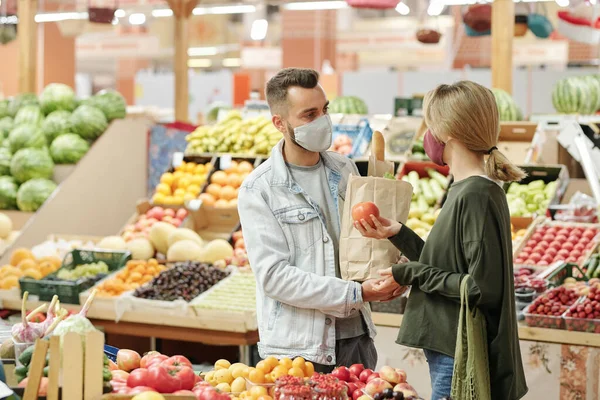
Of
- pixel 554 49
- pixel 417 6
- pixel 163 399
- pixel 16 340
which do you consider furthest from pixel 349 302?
pixel 417 6

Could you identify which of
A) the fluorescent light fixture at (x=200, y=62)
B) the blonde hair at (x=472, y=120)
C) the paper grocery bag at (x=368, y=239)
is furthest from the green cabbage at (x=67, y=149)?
the fluorescent light fixture at (x=200, y=62)

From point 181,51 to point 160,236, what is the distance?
3.17 metres

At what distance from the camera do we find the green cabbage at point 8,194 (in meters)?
7.34

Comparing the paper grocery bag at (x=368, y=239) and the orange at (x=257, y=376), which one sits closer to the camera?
the orange at (x=257, y=376)

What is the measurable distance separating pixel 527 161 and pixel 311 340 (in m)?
3.81

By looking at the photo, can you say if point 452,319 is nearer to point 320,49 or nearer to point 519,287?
point 519,287

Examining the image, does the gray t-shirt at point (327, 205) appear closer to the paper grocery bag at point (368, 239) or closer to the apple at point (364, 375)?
the paper grocery bag at point (368, 239)

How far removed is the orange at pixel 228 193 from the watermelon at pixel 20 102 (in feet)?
8.73

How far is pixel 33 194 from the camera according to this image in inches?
283

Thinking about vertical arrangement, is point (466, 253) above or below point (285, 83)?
below

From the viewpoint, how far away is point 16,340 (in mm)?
2693

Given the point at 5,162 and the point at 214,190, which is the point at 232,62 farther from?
the point at 214,190

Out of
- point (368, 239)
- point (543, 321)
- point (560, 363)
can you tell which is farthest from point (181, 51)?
point (368, 239)

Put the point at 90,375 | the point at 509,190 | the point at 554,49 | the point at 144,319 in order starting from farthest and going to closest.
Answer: the point at 554,49, the point at 509,190, the point at 144,319, the point at 90,375
